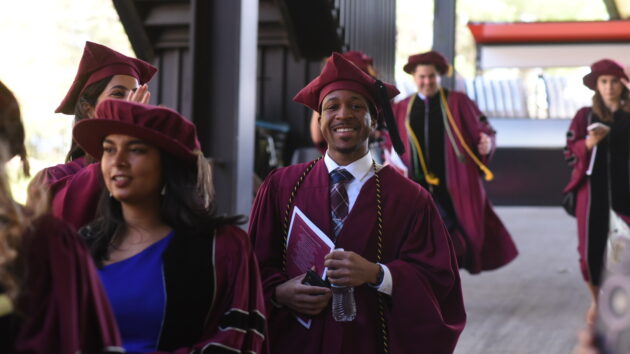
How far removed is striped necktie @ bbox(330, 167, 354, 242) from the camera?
3.76 metres

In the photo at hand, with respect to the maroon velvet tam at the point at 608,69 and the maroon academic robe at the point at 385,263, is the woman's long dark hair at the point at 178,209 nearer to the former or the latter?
the maroon academic robe at the point at 385,263

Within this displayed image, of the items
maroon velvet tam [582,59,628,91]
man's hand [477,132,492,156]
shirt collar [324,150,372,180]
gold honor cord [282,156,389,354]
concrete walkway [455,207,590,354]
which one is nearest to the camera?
gold honor cord [282,156,389,354]

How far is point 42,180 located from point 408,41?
35.5 metres

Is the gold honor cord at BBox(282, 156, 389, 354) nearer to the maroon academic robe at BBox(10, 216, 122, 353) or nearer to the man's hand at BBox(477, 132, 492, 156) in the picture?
the maroon academic robe at BBox(10, 216, 122, 353)

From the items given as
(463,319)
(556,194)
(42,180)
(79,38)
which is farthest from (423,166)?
(556,194)

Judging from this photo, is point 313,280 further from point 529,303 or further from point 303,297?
point 529,303

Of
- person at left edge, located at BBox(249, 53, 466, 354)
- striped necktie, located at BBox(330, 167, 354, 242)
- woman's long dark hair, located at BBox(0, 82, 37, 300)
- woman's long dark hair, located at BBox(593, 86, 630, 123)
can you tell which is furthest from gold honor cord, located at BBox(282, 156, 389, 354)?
woman's long dark hair, located at BBox(593, 86, 630, 123)

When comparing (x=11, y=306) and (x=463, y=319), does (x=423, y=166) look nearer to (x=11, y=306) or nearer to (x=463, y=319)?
(x=463, y=319)

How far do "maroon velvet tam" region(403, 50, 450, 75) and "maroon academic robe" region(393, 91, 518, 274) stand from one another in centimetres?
25

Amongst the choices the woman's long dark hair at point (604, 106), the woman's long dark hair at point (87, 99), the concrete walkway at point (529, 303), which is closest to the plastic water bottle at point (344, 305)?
the woman's long dark hair at point (87, 99)

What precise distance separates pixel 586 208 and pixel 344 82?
4759mm

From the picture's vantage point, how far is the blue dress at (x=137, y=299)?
9.30 feet

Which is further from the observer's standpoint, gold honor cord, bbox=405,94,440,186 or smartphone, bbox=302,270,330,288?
gold honor cord, bbox=405,94,440,186

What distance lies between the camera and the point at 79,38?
1780 cm
